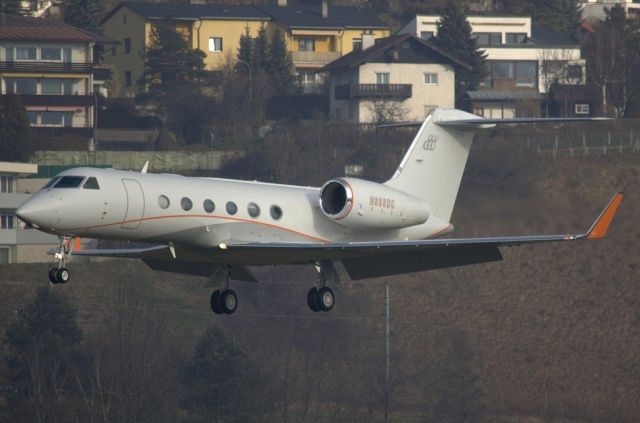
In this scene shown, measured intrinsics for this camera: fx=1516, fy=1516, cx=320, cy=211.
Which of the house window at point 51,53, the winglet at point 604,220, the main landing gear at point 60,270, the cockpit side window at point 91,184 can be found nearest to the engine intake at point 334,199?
the cockpit side window at point 91,184

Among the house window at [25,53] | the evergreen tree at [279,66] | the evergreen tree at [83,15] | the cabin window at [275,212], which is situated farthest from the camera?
the evergreen tree at [83,15]

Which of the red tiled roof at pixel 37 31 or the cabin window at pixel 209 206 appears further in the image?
the red tiled roof at pixel 37 31

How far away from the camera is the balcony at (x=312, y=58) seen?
100 metres

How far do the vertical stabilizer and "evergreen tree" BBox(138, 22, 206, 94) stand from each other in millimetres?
60174

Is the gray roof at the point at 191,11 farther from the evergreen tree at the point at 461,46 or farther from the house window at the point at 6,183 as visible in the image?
the house window at the point at 6,183

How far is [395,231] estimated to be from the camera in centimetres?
3331

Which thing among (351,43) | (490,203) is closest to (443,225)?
(490,203)

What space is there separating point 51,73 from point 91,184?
61.3m

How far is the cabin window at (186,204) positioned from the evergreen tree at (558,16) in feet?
265

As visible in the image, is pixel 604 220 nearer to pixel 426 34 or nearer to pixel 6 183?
pixel 6 183

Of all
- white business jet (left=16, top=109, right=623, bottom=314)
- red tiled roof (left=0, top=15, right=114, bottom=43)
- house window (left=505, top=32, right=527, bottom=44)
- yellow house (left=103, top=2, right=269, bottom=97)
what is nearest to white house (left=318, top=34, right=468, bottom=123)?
house window (left=505, top=32, right=527, bottom=44)

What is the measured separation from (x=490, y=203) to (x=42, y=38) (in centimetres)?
5541

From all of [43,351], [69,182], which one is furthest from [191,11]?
[69,182]

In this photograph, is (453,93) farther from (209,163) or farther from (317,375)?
(317,375)
